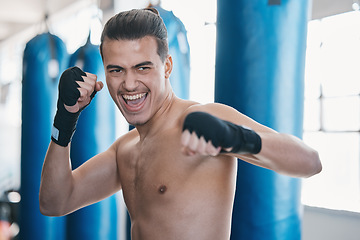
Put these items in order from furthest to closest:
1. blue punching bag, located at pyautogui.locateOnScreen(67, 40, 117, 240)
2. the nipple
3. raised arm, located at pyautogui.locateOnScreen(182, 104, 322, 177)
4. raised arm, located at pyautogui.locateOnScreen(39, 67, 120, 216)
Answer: blue punching bag, located at pyautogui.locateOnScreen(67, 40, 117, 240)
raised arm, located at pyautogui.locateOnScreen(39, 67, 120, 216)
the nipple
raised arm, located at pyautogui.locateOnScreen(182, 104, 322, 177)

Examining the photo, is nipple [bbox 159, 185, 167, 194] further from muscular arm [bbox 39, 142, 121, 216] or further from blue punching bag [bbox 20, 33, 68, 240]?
blue punching bag [bbox 20, 33, 68, 240]

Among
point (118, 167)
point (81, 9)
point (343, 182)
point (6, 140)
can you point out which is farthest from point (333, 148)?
point (6, 140)

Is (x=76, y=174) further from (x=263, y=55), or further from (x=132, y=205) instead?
(x=263, y=55)

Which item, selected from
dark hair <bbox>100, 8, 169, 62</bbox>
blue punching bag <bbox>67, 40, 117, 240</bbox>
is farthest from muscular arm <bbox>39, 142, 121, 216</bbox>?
blue punching bag <bbox>67, 40, 117, 240</bbox>

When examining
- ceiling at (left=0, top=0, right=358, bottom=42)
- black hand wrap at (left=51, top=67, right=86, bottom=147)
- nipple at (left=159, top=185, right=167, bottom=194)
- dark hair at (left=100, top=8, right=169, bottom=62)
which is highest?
ceiling at (left=0, top=0, right=358, bottom=42)

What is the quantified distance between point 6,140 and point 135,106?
7305 millimetres

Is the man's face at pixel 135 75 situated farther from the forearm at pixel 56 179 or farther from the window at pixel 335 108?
the window at pixel 335 108

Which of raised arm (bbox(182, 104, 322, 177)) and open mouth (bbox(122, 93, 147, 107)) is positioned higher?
open mouth (bbox(122, 93, 147, 107))

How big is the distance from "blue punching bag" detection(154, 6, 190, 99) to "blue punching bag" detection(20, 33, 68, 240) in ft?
2.94

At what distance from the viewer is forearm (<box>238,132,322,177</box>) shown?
95 cm

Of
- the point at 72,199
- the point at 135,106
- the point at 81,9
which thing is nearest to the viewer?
the point at 135,106

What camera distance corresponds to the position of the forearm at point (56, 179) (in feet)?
4.39

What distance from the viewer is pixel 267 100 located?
1.44 metres

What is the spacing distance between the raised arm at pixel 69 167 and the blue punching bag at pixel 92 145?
84 centimetres
